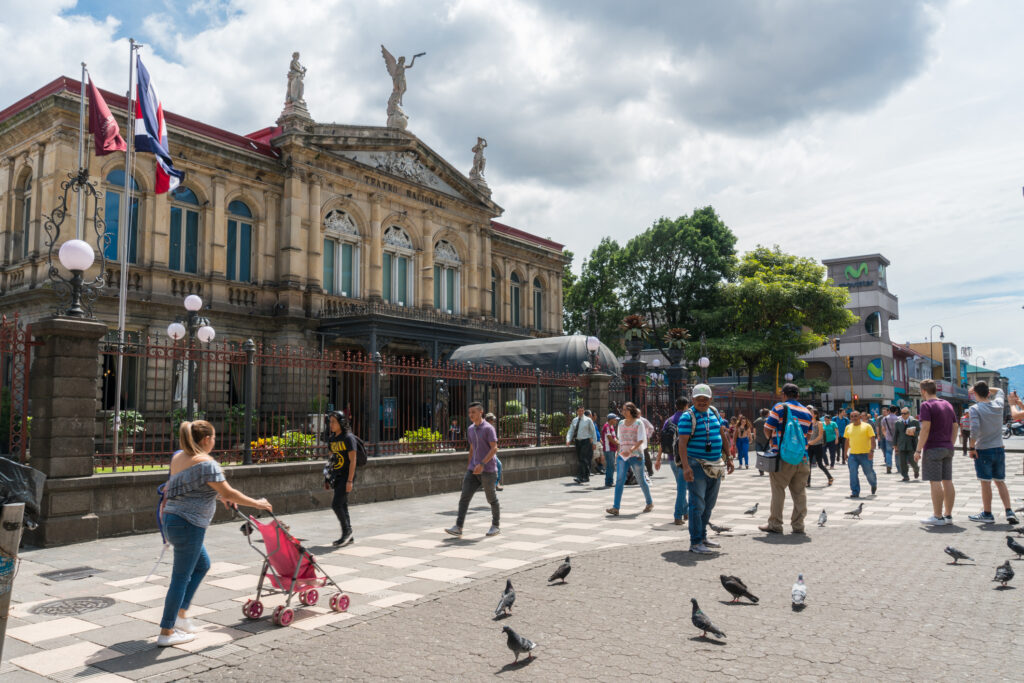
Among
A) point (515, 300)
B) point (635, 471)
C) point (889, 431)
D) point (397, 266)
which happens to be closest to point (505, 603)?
point (635, 471)

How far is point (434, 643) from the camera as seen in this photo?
17.4 feet

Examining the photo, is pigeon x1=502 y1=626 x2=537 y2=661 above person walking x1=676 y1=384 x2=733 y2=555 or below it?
below

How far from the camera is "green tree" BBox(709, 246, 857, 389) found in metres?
38.8

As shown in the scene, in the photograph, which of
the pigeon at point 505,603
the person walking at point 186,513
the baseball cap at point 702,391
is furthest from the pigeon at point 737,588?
the person walking at point 186,513

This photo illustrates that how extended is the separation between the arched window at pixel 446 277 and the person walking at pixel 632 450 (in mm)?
19649

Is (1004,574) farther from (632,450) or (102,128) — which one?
(102,128)

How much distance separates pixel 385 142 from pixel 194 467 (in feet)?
80.2

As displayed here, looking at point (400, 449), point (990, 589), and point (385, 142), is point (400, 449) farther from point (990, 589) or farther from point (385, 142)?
point (385, 142)

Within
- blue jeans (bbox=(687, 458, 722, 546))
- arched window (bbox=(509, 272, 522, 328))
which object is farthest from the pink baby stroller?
arched window (bbox=(509, 272, 522, 328))

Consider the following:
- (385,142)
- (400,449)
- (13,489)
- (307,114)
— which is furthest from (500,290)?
(13,489)

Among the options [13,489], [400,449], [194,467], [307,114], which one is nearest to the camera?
[13,489]

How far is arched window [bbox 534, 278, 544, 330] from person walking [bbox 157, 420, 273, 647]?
33.9 meters

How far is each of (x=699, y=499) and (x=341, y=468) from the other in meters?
4.31

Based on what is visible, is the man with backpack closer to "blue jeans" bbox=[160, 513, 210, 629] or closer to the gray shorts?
the gray shorts
